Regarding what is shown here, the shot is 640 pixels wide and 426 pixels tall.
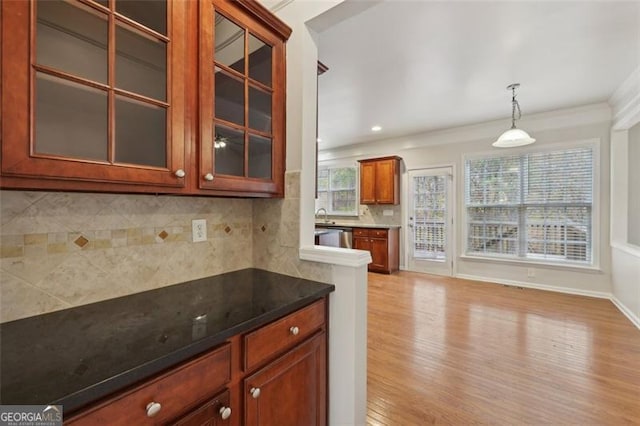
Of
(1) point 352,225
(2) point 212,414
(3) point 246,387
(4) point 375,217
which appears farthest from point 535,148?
(2) point 212,414

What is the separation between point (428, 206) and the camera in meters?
5.43

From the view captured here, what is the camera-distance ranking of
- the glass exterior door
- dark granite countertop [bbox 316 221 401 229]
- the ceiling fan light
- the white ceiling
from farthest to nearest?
dark granite countertop [bbox 316 221 401 229] → the glass exterior door → the ceiling fan light → the white ceiling

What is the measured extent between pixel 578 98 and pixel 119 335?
5.34m

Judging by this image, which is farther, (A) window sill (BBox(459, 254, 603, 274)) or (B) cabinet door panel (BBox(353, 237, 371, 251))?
(B) cabinet door panel (BBox(353, 237, 371, 251))

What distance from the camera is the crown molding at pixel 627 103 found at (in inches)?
118

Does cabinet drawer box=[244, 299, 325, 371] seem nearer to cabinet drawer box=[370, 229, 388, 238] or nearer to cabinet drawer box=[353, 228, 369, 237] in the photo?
cabinet drawer box=[370, 229, 388, 238]

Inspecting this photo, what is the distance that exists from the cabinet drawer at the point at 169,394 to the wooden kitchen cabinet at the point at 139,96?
2.10 ft

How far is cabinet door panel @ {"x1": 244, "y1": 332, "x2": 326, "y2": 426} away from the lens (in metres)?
1.04

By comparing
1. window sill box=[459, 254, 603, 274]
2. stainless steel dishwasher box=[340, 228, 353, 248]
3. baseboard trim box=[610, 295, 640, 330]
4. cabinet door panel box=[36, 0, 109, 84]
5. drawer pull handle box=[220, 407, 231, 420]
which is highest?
cabinet door panel box=[36, 0, 109, 84]

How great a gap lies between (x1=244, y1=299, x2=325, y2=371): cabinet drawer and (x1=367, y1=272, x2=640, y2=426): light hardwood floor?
0.96m

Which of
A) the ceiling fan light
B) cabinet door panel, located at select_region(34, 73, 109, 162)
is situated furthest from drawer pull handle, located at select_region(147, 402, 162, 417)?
the ceiling fan light

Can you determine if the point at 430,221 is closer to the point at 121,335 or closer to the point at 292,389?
the point at 292,389

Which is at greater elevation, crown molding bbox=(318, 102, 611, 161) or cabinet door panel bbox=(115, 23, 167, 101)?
crown molding bbox=(318, 102, 611, 161)

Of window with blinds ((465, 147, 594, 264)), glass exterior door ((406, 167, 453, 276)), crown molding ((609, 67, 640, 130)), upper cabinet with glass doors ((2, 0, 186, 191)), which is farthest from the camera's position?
glass exterior door ((406, 167, 453, 276))
